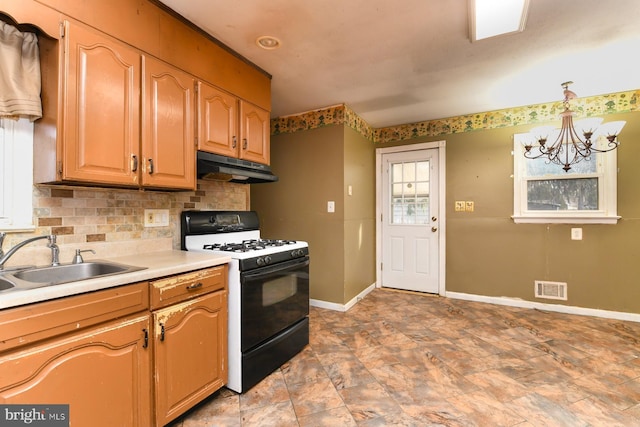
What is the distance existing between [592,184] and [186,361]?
4101 mm

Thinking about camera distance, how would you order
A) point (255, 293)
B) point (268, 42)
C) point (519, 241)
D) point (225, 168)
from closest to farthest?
point (255, 293) → point (225, 168) → point (268, 42) → point (519, 241)

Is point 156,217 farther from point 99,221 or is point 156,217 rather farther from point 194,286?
point 194,286

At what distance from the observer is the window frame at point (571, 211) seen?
3086mm

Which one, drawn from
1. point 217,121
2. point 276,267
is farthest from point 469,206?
point 217,121

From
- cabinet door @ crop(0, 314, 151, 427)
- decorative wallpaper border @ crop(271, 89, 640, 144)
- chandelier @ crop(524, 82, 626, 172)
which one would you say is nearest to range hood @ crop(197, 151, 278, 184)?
cabinet door @ crop(0, 314, 151, 427)

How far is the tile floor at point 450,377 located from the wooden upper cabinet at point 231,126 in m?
1.62

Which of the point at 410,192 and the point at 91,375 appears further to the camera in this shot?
the point at 410,192

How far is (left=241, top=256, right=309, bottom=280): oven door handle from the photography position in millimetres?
1879

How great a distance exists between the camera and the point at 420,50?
7.37ft

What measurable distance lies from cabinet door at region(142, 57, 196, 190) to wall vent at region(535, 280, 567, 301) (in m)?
3.79

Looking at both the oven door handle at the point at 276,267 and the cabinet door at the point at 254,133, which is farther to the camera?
the cabinet door at the point at 254,133

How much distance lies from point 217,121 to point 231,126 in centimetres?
13

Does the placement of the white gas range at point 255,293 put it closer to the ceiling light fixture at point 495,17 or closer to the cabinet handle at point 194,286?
the cabinet handle at point 194,286

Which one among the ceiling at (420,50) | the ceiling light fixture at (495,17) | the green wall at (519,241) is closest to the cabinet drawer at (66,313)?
the ceiling at (420,50)
